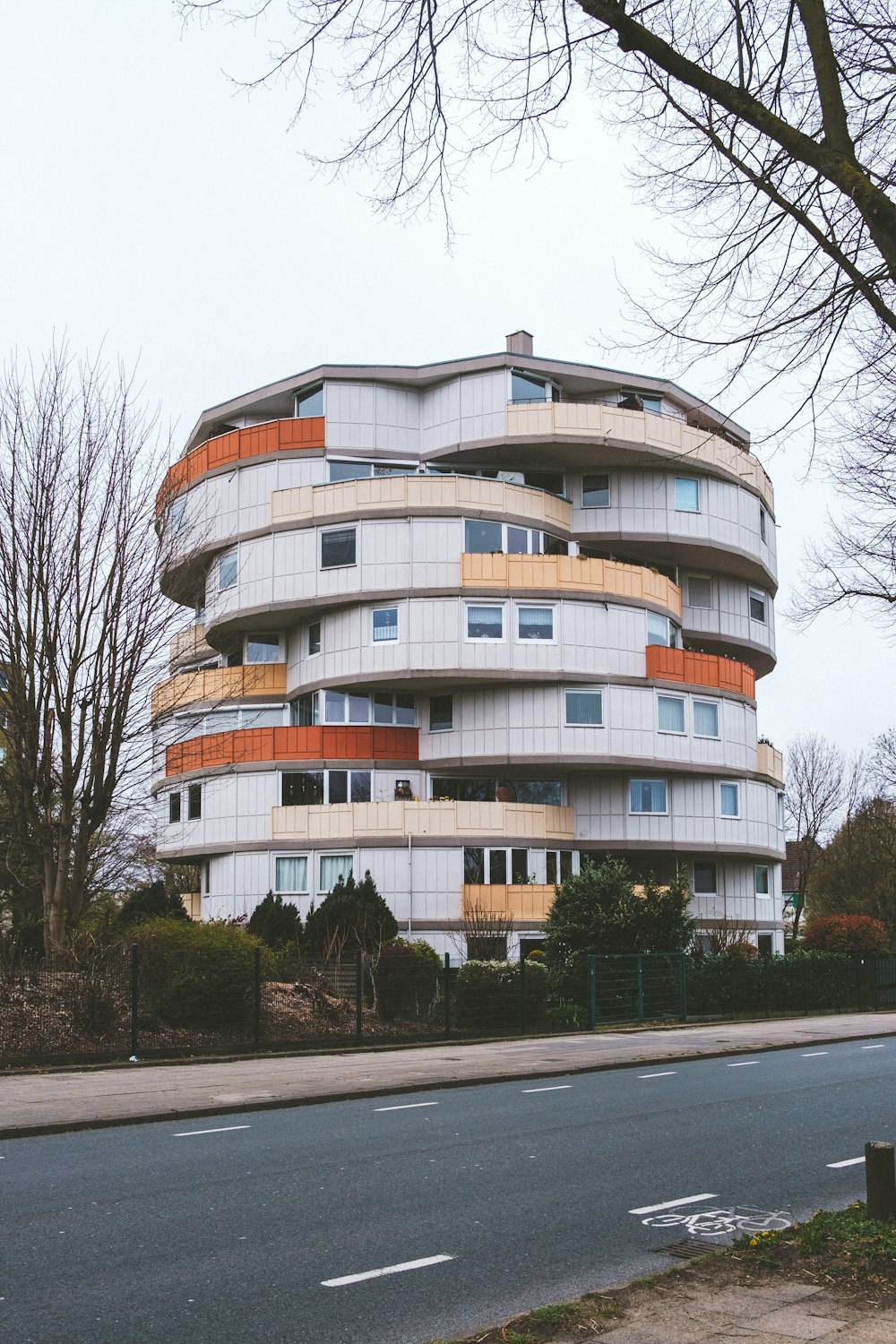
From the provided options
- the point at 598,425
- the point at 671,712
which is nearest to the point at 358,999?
the point at 671,712

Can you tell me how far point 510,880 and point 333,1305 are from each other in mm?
28850

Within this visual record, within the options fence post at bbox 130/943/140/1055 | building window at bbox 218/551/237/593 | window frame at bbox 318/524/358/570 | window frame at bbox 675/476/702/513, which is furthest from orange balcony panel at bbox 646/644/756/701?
fence post at bbox 130/943/140/1055

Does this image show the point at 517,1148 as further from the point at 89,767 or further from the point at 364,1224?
the point at 89,767

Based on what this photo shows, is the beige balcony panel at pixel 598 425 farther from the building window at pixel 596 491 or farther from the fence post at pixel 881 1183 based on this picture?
the fence post at pixel 881 1183

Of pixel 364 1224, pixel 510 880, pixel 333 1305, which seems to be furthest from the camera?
pixel 510 880

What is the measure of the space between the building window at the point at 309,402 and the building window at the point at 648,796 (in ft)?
47.1

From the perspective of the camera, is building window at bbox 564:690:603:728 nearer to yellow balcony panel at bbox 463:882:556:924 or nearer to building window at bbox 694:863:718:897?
yellow balcony panel at bbox 463:882:556:924

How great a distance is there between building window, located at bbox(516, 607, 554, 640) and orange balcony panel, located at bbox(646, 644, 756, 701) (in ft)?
10.4

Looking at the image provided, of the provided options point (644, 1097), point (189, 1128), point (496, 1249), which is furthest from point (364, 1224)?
point (644, 1097)

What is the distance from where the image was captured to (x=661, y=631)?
1534 inches

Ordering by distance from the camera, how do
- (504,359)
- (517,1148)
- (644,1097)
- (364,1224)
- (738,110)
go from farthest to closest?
(504,359) → (644,1097) → (517,1148) → (364,1224) → (738,110)

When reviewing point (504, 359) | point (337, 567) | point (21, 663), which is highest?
point (504, 359)

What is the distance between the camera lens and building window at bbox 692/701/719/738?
3884cm

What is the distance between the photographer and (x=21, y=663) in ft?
73.0
